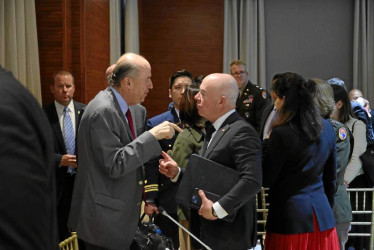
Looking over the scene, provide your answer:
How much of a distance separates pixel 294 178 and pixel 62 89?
2380mm

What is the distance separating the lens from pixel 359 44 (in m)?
8.88

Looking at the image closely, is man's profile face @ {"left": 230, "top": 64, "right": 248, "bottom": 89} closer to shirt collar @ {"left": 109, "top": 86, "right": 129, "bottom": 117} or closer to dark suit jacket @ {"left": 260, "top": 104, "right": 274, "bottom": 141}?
dark suit jacket @ {"left": 260, "top": 104, "right": 274, "bottom": 141}

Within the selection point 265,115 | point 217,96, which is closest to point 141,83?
point 217,96

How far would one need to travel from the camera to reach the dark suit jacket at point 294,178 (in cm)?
287

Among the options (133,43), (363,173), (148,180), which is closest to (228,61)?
(133,43)

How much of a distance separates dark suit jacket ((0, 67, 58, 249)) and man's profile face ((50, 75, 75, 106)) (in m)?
3.74

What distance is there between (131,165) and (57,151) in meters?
2.01

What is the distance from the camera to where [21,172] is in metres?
0.83

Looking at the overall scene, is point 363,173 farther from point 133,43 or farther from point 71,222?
point 133,43

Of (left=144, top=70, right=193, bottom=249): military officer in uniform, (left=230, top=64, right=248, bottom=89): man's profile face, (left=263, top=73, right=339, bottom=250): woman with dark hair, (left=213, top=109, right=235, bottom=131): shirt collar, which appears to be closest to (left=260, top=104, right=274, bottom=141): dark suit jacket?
(left=230, top=64, right=248, bottom=89): man's profile face

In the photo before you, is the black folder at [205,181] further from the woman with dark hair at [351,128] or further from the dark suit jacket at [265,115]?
the dark suit jacket at [265,115]

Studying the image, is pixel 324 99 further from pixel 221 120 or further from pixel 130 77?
pixel 130 77

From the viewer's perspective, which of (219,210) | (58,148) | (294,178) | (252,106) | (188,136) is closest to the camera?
(219,210)

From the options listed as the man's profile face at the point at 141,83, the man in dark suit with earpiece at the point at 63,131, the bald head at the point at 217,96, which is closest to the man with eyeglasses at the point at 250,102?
the man in dark suit with earpiece at the point at 63,131
